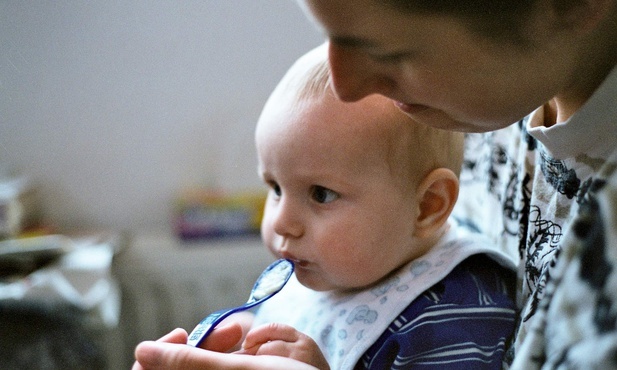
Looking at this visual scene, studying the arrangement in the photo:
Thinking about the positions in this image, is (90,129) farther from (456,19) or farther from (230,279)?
(456,19)

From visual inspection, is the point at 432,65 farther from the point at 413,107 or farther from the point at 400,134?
the point at 400,134

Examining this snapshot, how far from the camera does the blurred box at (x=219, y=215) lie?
1397 millimetres

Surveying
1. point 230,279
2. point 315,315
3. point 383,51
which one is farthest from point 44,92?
point 383,51

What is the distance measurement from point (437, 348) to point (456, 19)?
0.31 m

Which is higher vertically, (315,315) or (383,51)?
(383,51)

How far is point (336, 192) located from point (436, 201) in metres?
0.11

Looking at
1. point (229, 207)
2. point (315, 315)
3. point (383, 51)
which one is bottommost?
point (229, 207)

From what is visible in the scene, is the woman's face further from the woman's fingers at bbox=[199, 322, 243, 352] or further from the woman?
the woman's fingers at bbox=[199, 322, 243, 352]

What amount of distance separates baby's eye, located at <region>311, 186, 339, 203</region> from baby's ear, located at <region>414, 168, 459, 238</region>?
0.29 ft

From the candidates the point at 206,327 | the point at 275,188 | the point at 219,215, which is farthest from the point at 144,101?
the point at 206,327

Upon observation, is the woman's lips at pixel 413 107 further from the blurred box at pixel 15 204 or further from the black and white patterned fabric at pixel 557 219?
the blurred box at pixel 15 204

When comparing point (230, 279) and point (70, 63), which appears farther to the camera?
point (230, 279)

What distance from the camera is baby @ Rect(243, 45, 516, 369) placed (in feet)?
2.17

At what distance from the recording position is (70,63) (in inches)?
41.1
